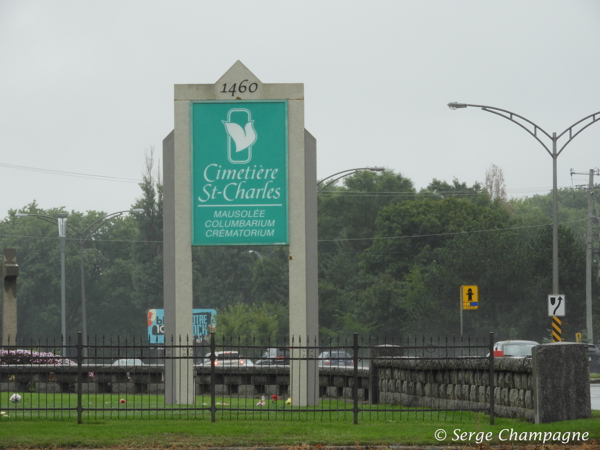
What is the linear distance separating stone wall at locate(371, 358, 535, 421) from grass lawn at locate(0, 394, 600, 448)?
43 centimetres

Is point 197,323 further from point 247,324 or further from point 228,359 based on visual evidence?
point 228,359

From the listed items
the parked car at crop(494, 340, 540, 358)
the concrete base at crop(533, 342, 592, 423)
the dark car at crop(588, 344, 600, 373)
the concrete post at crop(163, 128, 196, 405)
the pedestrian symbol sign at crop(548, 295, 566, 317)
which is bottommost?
the dark car at crop(588, 344, 600, 373)

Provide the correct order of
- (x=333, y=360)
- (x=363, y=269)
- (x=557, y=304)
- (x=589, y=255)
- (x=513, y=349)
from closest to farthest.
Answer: (x=557, y=304) < (x=513, y=349) < (x=333, y=360) < (x=589, y=255) < (x=363, y=269)

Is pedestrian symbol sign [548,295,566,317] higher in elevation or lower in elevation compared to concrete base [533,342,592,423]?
higher

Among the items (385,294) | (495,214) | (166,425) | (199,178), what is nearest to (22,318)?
(385,294)

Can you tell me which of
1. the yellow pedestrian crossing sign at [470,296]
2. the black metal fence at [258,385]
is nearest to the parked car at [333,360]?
the black metal fence at [258,385]

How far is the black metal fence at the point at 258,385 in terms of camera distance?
16.9 meters

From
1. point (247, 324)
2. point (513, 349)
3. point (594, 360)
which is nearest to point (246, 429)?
point (513, 349)

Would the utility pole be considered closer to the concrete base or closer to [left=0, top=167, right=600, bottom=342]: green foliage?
[left=0, top=167, right=600, bottom=342]: green foliage

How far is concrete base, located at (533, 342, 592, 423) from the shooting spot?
50.5ft

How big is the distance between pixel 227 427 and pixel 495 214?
64.9 meters

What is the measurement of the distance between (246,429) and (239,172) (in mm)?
8393

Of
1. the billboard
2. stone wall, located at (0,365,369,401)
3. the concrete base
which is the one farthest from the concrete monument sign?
the billboard

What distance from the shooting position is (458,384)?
18.5 meters
